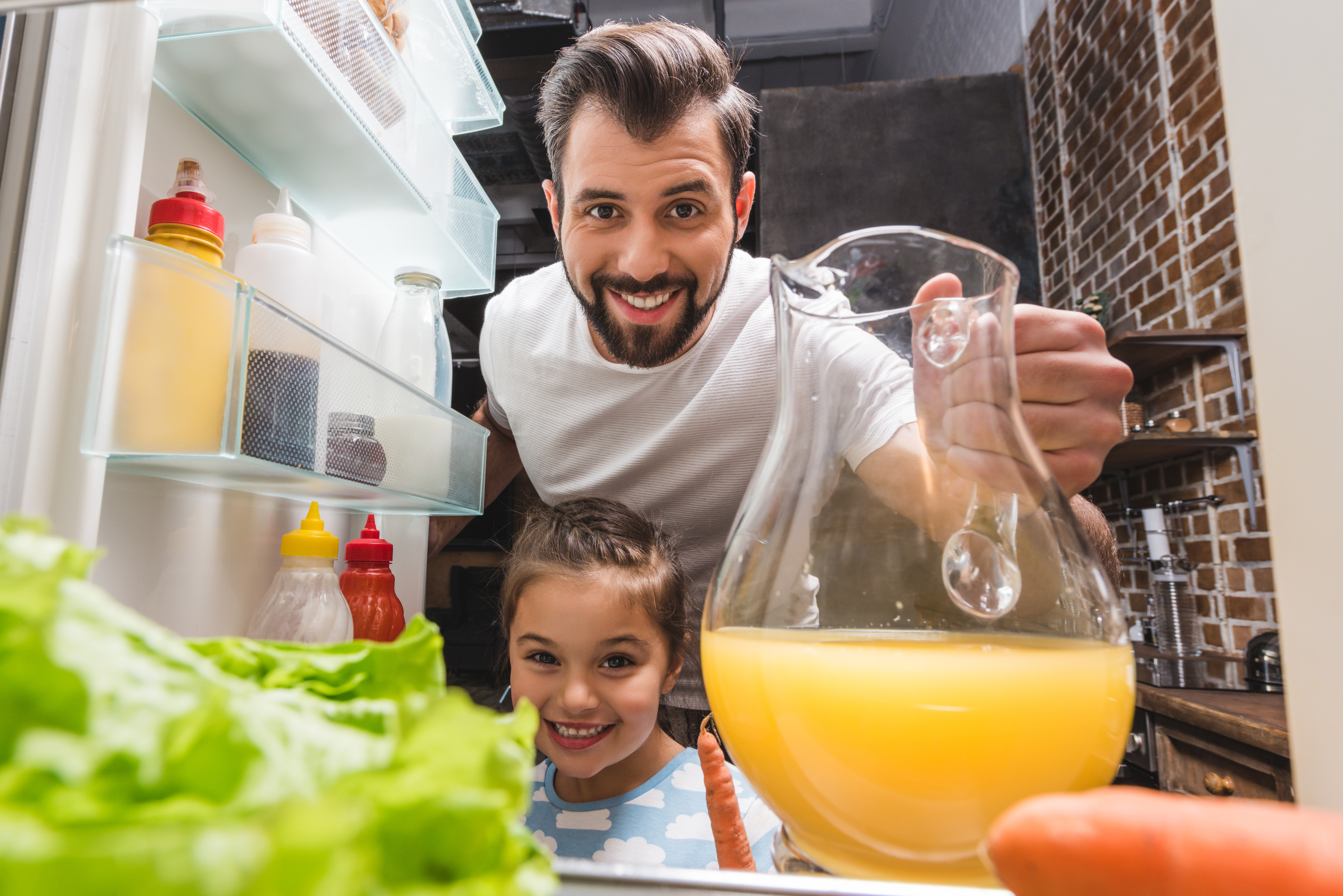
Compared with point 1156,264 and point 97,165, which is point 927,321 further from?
point 1156,264

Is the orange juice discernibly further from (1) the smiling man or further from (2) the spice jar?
(1) the smiling man

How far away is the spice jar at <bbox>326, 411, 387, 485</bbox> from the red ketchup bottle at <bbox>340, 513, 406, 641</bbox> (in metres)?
0.11

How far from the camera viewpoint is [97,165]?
0.52 m

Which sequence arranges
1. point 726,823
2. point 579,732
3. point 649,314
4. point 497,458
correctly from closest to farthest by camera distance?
point 726,823 < point 579,732 < point 649,314 < point 497,458

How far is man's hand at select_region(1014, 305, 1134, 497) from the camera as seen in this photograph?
1.80 ft

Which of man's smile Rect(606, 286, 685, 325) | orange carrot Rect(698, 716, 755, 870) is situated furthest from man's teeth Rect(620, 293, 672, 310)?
orange carrot Rect(698, 716, 755, 870)

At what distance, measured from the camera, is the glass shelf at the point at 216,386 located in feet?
1.66

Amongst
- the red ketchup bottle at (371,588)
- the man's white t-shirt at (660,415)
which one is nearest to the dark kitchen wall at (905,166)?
the man's white t-shirt at (660,415)

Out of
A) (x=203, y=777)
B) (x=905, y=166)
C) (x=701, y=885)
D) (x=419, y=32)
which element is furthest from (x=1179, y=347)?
(x=203, y=777)

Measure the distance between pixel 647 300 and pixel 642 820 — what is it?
2.45ft

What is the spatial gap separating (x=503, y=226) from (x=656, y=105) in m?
3.86

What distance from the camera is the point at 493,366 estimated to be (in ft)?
4.70

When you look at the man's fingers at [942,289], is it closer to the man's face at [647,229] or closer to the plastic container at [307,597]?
the plastic container at [307,597]

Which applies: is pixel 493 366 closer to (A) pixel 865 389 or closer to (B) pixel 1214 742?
(A) pixel 865 389
